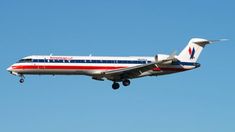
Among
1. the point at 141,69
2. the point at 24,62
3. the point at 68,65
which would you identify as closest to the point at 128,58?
the point at 141,69

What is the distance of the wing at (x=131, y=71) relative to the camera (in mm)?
68469

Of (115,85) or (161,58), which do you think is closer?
(161,58)

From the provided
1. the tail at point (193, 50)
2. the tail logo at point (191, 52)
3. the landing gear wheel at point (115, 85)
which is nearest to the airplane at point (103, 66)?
the landing gear wheel at point (115, 85)

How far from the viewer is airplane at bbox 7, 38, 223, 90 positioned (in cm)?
6825

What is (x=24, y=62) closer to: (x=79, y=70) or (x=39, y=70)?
(x=39, y=70)

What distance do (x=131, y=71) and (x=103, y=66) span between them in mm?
3342

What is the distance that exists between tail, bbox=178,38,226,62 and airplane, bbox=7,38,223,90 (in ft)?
5.44

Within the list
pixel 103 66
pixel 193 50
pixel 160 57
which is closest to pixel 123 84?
pixel 103 66

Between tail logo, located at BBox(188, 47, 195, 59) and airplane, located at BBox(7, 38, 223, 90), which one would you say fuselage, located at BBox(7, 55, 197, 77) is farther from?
tail logo, located at BBox(188, 47, 195, 59)

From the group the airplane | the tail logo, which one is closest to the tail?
the tail logo

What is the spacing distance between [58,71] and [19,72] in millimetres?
4397

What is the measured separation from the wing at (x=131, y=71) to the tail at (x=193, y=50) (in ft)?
19.6

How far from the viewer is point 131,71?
2734 inches

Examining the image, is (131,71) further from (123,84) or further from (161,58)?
(161,58)
